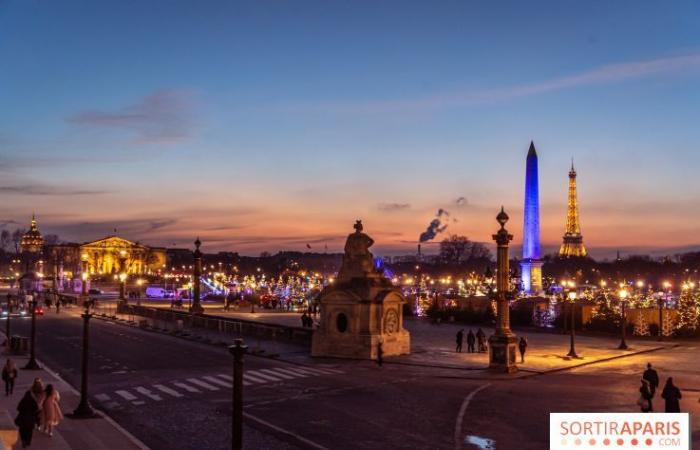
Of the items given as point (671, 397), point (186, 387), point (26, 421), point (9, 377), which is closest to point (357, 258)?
point (186, 387)

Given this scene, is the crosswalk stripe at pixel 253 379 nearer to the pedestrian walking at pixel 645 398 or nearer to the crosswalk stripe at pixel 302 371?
the crosswalk stripe at pixel 302 371

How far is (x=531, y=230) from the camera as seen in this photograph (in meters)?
86.2

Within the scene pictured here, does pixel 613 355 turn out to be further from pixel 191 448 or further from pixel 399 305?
pixel 191 448

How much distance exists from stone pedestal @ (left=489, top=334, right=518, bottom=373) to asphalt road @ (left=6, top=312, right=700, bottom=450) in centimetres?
129

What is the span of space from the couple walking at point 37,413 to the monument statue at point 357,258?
1876 centimetres

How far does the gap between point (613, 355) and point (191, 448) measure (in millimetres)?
27256

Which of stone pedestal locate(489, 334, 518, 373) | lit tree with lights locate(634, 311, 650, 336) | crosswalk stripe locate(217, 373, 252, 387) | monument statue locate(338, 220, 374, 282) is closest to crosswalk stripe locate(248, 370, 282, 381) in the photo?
crosswalk stripe locate(217, 373, 252, 387)

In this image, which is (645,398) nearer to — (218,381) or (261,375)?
(261,375)

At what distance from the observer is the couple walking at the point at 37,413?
53.5ft

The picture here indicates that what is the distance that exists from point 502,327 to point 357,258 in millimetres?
7808

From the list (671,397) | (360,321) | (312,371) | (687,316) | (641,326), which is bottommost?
(312,371)

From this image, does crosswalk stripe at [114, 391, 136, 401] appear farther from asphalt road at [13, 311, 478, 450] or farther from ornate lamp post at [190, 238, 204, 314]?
ornate lamp post at [190, 238, 204, 314]

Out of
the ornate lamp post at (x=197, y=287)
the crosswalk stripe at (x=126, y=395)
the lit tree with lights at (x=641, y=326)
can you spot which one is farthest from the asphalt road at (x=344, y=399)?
the ornate lamp post at (x=197, y=287)

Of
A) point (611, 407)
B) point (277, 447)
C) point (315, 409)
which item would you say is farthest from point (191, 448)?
point (611, 407)
